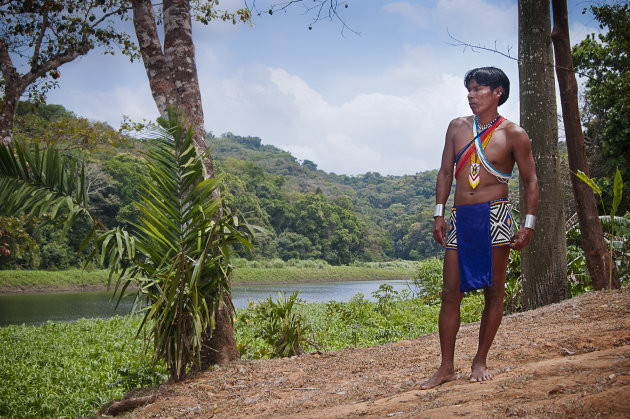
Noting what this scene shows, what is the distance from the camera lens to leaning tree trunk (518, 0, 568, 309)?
19.7 ft

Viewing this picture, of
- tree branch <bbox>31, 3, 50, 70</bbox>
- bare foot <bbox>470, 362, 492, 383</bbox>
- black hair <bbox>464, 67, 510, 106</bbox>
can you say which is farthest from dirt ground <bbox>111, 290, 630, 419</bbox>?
tree branch <bbox>31, 3, 50, 70</bbox>

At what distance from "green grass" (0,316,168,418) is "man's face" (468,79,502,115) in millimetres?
3278

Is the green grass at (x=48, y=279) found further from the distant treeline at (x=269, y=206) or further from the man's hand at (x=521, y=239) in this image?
the man's hand at (x=521, y=239)

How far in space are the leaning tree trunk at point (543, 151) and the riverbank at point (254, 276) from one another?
40.1ft

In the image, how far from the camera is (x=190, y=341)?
4074mm

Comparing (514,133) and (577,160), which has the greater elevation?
(577,160)

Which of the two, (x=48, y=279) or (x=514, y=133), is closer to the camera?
(x=514, y=133)

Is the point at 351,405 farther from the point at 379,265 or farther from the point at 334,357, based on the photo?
the point at 379,265

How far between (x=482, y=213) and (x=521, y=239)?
0.25 m

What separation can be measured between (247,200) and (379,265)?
11.9 metres

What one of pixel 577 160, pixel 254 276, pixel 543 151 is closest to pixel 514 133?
pixel 543 151

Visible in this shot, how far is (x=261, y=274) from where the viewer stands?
32.4m

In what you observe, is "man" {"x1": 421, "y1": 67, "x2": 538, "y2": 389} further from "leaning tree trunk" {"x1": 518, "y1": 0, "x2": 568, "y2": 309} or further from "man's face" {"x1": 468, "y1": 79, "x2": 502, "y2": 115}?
"leaning tree trunk" {"x1": 518, "y1": 0, "x2": 568, "y2": 309}

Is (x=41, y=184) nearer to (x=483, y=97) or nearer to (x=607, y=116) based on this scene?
(x=483, y=97)
